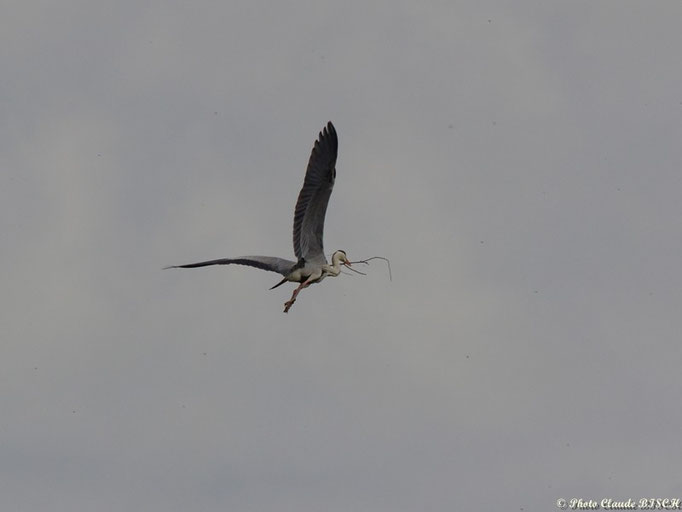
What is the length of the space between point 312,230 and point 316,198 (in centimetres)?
95

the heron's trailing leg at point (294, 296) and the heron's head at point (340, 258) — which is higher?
the heron's head at point (340, 258)

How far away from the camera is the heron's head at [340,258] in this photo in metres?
30.6

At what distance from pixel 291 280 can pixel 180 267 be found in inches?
127

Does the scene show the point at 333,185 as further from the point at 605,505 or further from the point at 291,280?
the point at 605,505

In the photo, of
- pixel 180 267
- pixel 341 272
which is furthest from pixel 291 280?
pixel 180 267

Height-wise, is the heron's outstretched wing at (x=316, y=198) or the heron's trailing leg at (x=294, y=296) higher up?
the heron's outstretched wing at (x=316, y=198)

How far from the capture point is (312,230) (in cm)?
3025

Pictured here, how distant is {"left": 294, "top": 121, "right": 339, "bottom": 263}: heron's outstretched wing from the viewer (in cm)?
2916

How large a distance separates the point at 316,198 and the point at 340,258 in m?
1.87

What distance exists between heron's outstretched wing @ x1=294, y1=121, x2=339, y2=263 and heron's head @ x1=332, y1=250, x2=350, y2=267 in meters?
→ 0.29

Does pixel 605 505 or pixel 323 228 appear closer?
pixel 605 505

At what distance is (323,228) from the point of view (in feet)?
99.5

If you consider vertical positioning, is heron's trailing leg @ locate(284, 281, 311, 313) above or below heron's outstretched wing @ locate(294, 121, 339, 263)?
below

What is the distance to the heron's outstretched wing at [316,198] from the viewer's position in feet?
95.7
